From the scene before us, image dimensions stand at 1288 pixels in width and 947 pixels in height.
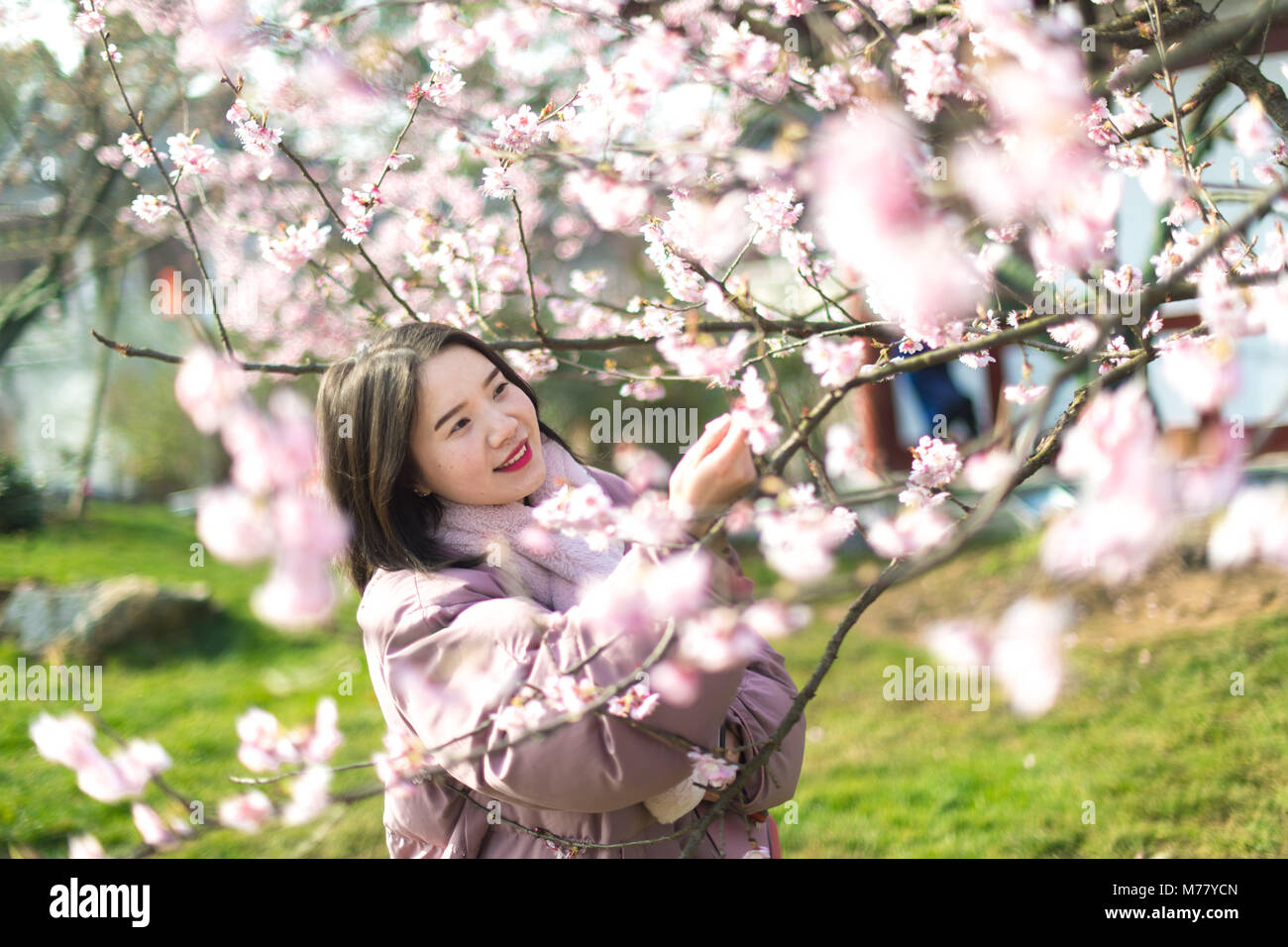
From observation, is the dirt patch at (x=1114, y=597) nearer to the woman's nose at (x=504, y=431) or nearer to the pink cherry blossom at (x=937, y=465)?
the pink cherry blossom at (x=937, y=465)

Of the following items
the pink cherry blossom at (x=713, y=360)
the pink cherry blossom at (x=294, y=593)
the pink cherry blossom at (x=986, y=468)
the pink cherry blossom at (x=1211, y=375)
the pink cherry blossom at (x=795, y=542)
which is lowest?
the pink cherry blossom at (x=294, y=593)

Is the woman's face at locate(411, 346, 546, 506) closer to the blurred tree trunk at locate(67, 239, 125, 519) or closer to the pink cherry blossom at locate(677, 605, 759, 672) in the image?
the pink cherry blossom at locate(677, 605, 759, 672)

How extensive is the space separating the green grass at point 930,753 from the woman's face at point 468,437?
3.57 ft

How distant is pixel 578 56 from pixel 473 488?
3994mm

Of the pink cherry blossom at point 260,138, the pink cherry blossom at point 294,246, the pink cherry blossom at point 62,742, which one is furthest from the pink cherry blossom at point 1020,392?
the pink cherry blossom at point 62,742

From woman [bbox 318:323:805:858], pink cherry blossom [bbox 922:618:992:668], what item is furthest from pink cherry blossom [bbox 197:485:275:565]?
pink cherry blossom [bbox 922:618:992:668]

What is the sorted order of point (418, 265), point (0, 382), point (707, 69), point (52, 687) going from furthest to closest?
point (0, 382) < point (52, 687) < point (418, 265) < point (707, 69)

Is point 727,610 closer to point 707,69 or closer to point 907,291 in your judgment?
point 907,291

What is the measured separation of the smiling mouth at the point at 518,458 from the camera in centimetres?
147

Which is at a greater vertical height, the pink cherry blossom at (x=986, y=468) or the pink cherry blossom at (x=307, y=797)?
the pink cherry blossom at (x=986, y=468)

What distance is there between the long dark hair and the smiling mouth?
13 cm

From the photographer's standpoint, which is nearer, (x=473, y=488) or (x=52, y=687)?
(x=473, y=488)

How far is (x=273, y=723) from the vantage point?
1.47 metres
